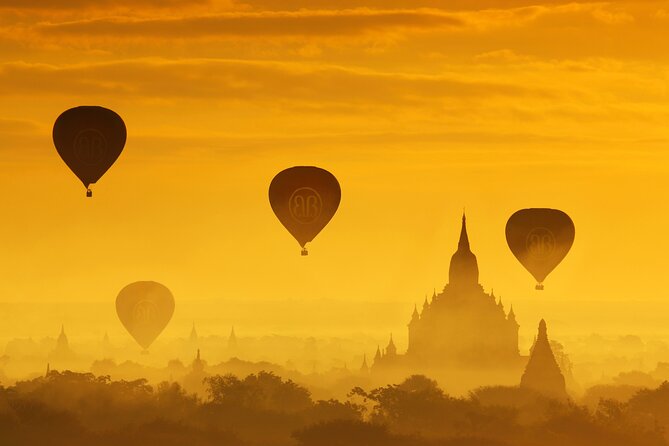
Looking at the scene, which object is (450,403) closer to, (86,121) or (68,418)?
(68,418)

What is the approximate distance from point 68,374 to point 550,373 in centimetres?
4279

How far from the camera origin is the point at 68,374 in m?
180

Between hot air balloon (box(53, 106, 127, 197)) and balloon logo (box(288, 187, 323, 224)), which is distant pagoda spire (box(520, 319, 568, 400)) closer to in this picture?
balloon logo (box(288, 187, 323, 224))

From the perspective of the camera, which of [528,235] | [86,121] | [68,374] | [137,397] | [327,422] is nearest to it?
[86,121]

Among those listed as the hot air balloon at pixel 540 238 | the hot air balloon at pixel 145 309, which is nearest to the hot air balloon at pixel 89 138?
the hot air balloon at pixel 540 238

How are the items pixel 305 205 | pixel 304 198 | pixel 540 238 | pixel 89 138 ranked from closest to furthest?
pixel 89 138
pixel 305 205
pixel 304 198
pixel 540 238

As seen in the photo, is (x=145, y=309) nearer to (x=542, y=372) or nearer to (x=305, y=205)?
(x=542, y=372)

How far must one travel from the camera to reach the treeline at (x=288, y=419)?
151 metres

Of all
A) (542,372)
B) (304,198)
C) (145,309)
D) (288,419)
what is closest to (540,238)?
(304,198)

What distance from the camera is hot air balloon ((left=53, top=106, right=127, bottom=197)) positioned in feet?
337

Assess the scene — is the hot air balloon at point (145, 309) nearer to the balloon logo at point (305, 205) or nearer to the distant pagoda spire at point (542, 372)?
the distant pagoda spire at point (542, 372)

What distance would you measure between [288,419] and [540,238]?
36139mm

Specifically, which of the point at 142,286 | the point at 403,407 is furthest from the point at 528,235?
the point at 142,286

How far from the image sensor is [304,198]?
112625 mm
